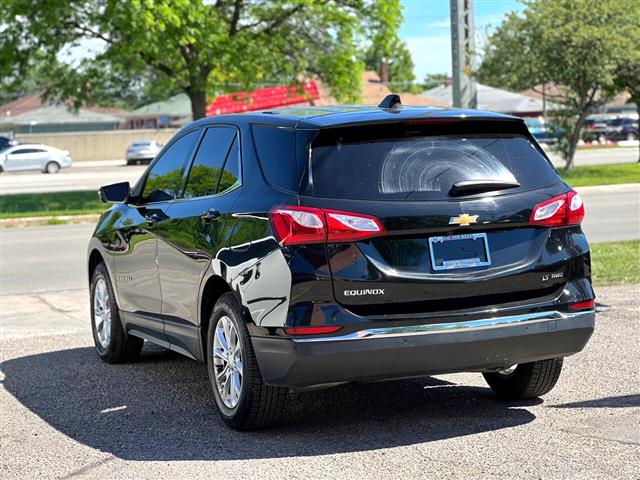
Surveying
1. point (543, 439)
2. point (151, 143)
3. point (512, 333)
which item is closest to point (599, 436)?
point (543, 439)

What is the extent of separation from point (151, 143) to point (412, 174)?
55.0 m

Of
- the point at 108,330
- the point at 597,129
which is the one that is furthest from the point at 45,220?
the point at 597,129

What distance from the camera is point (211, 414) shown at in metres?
6.71

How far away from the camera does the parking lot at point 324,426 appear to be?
5457mm

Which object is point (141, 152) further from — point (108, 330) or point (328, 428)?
point (328, 428)

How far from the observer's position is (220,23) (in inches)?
1139

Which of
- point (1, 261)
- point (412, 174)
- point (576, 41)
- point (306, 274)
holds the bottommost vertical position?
point (1, 261)

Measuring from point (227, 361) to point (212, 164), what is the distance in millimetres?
1292

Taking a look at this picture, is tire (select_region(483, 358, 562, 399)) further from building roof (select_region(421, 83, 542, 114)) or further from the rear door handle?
building roof (select_region(421, 83, 542, 114))

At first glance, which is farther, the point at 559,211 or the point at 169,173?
the point at 169,173

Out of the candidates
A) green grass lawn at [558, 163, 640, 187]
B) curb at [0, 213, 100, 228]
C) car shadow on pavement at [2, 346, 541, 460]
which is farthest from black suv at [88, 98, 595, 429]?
green grass lawn at [558, 163, 640, 187]

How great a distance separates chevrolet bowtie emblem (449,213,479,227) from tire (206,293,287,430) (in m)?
1.19

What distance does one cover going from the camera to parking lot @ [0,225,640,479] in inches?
215

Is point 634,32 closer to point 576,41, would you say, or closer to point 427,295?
point 576,41
